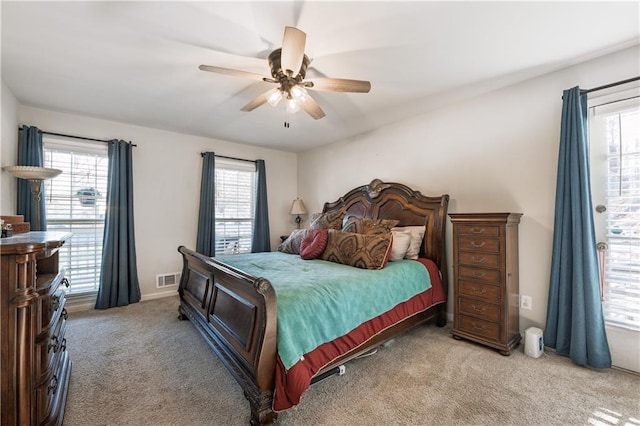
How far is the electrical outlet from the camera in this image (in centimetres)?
259

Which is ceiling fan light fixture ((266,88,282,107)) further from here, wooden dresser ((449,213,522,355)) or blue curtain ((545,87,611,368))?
blue curtain ((545,87,611,368))

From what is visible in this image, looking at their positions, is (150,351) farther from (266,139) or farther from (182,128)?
(266,139)

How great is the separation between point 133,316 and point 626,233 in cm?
484

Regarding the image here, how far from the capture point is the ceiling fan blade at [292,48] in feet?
5.22

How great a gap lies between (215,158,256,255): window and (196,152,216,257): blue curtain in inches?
8.7

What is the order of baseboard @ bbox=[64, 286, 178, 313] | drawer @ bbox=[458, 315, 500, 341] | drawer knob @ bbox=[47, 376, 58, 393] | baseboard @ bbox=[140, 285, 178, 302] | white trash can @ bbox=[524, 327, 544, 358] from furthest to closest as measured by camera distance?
1. baseboard @ bbox=[140, 285, 178, 302]
2. baseboard @ bbox=[64, 286, 178, 313]
3. drawer @ bbox=[458, 315, 500, 341]
4. white trash can @ bbox=[524, 327, 544, 358]
5. drawer knob @ bbox=[47, 376, 58, 393]

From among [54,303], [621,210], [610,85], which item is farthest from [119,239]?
[610,85]

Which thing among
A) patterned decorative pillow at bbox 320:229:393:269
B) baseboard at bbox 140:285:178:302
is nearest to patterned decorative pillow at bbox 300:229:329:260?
patterned decorative pillow at bbox 320:229:393:269

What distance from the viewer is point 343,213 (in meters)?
4.16

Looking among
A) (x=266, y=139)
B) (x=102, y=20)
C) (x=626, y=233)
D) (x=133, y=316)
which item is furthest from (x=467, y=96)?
(x=133, y=316)

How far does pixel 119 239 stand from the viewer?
3.59m

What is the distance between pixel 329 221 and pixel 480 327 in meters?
2.21

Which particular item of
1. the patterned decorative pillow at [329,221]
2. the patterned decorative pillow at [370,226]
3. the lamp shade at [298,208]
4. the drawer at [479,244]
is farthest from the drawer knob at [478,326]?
the lamp shade at [298,208]

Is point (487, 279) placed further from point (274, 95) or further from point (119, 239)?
point (119, 239)
